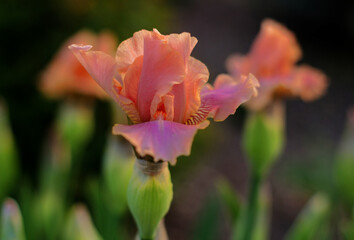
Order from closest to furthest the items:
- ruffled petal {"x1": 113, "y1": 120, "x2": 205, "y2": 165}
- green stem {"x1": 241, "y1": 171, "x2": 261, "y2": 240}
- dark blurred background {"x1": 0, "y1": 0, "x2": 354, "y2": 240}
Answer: ruffled petal {"x1": 113, "y1": 120, "x2": 205, "y2": 165} < green stem {"x1": 241, "y1": 171, "x2": 261, "y2": 240} < dark blurred background {"x1": 0, "y1": 0, "x2": 354, "y2": 240}

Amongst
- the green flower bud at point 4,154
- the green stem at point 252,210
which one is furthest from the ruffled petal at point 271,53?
the green flower bud at point 4,154

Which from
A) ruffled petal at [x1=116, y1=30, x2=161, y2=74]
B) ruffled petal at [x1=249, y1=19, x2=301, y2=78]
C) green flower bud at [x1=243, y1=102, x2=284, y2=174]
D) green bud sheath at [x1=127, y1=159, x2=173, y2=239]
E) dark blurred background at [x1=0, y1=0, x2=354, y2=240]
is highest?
ruffled petal at [x1=116, y1=30, x2=161, y2=74]

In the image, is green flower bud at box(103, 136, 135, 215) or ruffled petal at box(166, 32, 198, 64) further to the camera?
green flower bud at box(103, 136, 135, 215)

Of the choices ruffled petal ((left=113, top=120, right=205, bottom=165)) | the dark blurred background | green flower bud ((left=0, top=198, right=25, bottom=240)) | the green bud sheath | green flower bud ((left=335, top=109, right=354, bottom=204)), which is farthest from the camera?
the dark blurred background

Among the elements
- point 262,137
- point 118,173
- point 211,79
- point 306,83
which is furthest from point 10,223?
point 211,79

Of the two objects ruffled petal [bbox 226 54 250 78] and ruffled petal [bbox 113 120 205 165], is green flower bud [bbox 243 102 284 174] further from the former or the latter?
ruffled petal [bbox 113 120 205 165]

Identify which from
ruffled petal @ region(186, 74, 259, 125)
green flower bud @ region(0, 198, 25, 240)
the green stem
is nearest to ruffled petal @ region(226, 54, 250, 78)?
the green stem

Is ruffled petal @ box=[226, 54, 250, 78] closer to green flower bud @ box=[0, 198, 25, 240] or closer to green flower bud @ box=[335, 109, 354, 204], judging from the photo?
green flower bud @ box=[335, 109, 354, 204]

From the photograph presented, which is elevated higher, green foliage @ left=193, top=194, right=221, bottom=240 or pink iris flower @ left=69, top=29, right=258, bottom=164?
pink iris flower @ left=69, top=29, right=258, bottom=164

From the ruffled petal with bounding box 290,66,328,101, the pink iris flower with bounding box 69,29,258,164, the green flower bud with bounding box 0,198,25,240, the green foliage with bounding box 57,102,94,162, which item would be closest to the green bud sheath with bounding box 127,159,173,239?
the pink iris flower with bounding box 69,29,258,164

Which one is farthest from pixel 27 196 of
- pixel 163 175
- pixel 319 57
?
pixel 319 57
